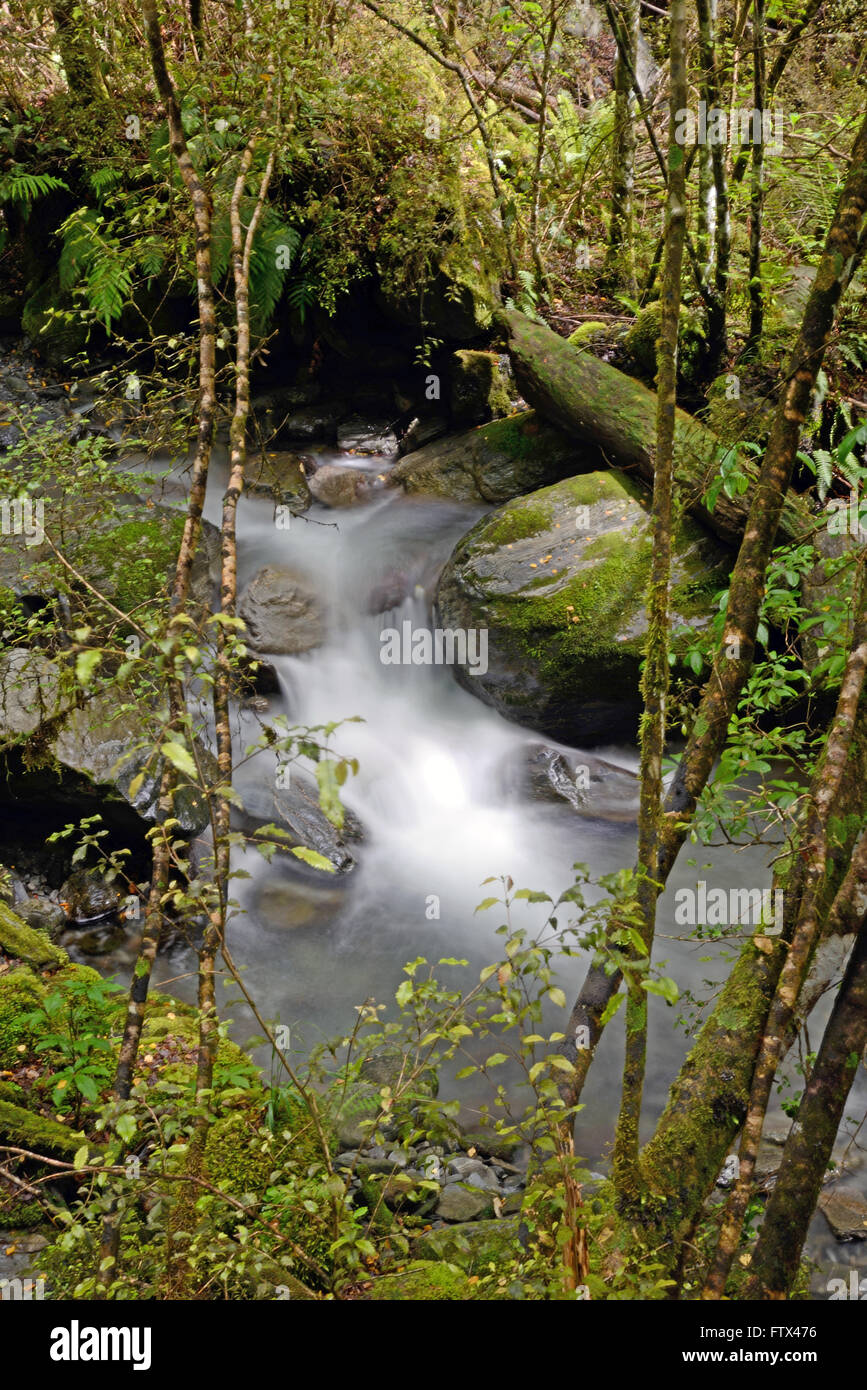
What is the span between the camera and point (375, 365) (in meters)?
9.40

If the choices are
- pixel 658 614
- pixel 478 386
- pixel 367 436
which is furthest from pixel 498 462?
pixel 658 614

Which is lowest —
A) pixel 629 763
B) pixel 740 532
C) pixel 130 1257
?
pixel 130 1257

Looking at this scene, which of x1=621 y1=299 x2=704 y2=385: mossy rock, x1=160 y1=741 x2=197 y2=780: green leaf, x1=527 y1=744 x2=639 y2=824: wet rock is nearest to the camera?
x1=160 y1=741 x2=197 y2=780: green leaf

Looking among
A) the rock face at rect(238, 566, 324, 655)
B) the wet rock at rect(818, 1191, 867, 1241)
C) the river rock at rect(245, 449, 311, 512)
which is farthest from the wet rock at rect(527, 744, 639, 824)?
the river rock at rect(245, 449, 311, 512)

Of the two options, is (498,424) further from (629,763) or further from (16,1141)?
(16,1141)

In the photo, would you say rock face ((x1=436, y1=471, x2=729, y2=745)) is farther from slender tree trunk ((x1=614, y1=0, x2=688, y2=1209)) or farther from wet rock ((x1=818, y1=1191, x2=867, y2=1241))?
slender tree trunk ((x1=614, y1=0, x2=688, y2=1209))

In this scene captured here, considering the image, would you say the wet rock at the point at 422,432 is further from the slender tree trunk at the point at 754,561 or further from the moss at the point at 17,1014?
the slender tree trunk at the point at 754,561

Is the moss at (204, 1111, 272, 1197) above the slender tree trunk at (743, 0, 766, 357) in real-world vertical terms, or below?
below

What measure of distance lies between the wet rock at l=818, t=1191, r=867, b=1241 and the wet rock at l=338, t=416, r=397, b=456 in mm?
7533

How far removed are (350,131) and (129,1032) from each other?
321 inches

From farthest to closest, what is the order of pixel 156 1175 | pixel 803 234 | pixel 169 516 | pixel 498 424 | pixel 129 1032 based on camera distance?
pixel 498 424 → pixel 803 234 → pixel 169 516 → pixel 129 1032 → pixel 156 1175

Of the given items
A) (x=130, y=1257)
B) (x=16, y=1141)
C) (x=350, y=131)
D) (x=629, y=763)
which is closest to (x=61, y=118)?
(x=350, y=131)

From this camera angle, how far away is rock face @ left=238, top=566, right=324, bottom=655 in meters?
7.75

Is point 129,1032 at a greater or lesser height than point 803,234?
lesser
